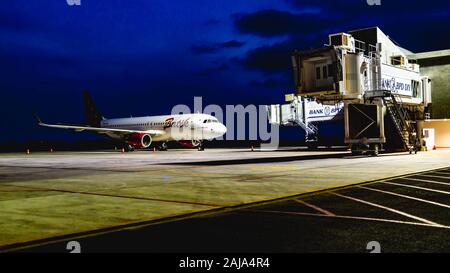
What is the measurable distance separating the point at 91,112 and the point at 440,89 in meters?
46.7

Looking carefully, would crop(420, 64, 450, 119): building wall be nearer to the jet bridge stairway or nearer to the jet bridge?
the jet bridge

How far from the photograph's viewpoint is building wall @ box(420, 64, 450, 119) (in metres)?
46.0

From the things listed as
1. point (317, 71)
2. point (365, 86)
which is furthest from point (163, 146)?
point (365, 86)

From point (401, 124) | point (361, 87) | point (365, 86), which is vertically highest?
point (365, 86)

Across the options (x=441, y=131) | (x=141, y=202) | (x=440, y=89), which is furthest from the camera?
(x=440, y=89)

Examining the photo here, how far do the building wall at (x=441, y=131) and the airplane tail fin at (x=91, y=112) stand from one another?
44.7m

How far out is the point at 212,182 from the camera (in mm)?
15406

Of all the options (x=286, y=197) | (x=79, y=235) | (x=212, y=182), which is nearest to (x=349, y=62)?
(x=212, y=182)

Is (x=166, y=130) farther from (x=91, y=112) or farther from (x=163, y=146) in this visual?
(x=91, y=112)

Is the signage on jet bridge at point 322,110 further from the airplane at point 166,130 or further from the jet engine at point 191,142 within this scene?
the jet engine at point 191,142

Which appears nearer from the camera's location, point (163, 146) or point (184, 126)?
point (184, 126)

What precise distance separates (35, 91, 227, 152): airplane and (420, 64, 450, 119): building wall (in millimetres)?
21779

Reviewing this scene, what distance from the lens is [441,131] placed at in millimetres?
43188
